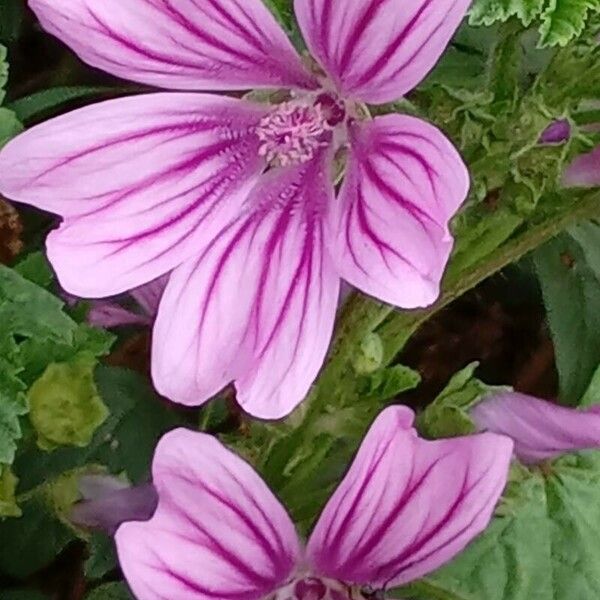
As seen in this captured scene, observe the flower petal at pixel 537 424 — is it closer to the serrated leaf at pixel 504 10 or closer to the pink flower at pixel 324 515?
the pink flower at pixel 324 515

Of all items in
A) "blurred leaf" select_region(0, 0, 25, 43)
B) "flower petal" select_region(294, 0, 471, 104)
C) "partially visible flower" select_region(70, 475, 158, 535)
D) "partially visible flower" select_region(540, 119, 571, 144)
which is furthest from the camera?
"blurred leaf" select_region(0, 0, 25, 43)

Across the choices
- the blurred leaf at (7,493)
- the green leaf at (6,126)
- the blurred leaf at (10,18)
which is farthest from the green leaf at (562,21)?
the blurred leaf at (10,18)

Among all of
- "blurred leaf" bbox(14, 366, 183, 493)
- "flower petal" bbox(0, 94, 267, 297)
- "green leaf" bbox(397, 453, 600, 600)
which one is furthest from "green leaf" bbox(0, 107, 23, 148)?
"green leaf" bbox(397, 453, 600, 600)

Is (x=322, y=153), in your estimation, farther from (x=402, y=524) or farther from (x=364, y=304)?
(x=402, y=524)

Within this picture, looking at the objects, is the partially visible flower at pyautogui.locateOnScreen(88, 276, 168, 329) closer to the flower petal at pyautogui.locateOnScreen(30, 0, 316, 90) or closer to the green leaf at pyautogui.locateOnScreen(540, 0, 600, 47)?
the flower petal at pyautogui.locateOnScreen(30, 0, 316, 90)

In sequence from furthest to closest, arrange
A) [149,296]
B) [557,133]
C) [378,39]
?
[149,296], [557,133], [378,39]

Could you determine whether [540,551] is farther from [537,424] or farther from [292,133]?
[292,133]

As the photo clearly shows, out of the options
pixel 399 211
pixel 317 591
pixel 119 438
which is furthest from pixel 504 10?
pixel 119 438
